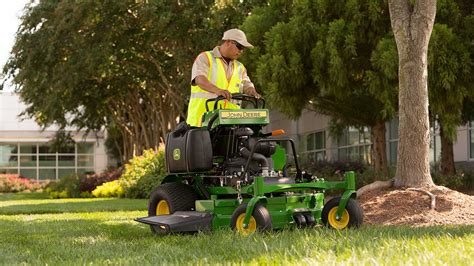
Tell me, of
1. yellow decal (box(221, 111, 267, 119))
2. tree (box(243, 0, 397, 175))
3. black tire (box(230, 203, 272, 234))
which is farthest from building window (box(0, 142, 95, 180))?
black tire (box(230, 203, 272, 234))

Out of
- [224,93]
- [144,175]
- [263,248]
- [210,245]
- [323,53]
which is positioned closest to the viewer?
[263,248]

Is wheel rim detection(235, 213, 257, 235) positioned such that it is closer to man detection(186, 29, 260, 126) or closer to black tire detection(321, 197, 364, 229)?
black tire detection(321, 197, 364, 229)

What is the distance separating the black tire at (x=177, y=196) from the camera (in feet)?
29.0

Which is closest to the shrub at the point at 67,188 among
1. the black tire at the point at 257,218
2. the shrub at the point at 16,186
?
the shrub at the point at 16,186

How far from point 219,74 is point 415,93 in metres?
3.72

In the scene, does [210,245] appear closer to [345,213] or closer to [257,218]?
[257,218]

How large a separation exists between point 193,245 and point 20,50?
76.4 feet

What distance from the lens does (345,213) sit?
8422 millimetres

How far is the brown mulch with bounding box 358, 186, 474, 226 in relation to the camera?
10.4 metres

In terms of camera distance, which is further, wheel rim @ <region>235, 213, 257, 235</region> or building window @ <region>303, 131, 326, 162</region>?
building window @ <region>303, 131, 326, 162</region>

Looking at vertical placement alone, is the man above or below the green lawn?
above

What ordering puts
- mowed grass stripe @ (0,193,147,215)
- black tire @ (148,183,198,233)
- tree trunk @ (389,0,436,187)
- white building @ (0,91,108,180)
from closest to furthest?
black tire @ (148,183,198,233) < tree trunk @ (389,0,436,187) < mowed grass stripe @ (0,193,147,215) < white building @ (0,91,108,180)

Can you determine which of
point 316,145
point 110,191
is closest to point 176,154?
point 110,191

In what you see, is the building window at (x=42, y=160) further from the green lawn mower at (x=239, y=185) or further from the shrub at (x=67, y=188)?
the green lawn mower at (x=239, y=185)
